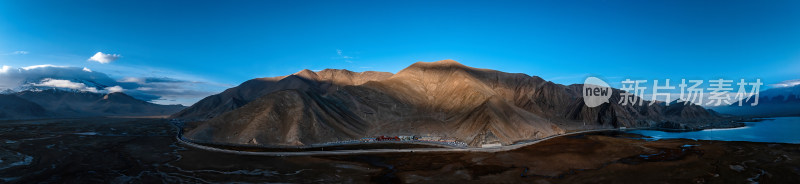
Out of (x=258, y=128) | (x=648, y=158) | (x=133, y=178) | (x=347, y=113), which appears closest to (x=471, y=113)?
(x=347, y=113)

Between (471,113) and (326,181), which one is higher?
(471,113)

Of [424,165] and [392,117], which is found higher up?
[392,117]

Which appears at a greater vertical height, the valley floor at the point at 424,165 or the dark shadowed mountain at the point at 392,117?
the dark shadowed mountain at the point at 392,117

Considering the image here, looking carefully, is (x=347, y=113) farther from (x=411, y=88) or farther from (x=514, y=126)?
(x=514, y=126)

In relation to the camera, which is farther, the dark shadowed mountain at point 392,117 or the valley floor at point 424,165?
the dark shadowed mountain at point 392,117

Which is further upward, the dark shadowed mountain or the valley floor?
the dark shadowed mountain

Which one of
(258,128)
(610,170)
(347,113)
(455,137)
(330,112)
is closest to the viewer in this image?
(610,170)

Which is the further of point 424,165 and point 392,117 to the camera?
point 392,117

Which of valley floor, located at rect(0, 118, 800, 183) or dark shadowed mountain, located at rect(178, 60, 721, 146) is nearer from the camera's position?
valley floor, located at rect(0, 118, 800, 183)
